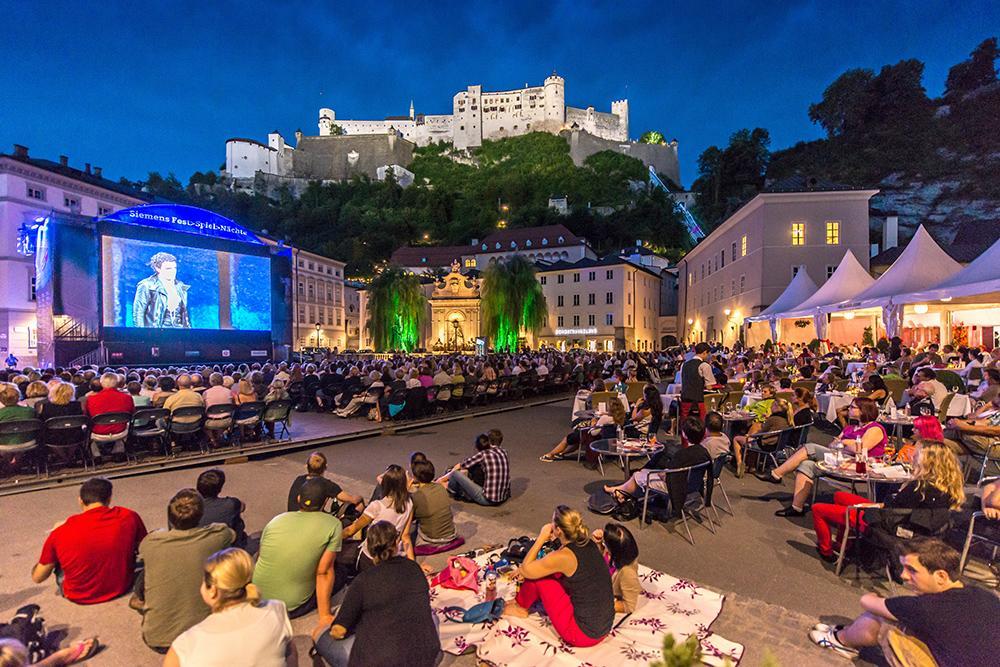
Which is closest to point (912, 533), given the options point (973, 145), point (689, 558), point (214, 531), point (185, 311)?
point (689, 558)

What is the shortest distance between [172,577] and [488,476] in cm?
378

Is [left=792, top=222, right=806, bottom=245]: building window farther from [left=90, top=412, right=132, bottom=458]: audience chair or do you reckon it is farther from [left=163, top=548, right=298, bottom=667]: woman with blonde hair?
[left=163, top=548, right=298, bottom=667]: woman with blonde hair

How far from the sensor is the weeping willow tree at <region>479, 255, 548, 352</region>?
35000mm

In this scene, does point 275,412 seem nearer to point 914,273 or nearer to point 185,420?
point 185,420

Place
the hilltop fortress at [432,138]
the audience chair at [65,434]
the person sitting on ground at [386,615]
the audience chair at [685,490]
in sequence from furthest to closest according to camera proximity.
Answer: the hilltop fortress at [432,138]
the audience chair at [65,434]
the audience chair at [685,490]
the person sitting on ground at [386,615]

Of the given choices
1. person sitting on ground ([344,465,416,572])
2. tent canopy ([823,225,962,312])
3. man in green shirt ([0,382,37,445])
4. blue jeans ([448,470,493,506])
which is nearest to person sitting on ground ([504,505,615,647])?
person sitting on ground ([344,465,416,572])

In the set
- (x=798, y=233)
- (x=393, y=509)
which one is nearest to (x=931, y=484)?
(x=393, y=509)

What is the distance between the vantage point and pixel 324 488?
4.31m

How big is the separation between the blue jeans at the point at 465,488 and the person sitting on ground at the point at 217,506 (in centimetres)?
277

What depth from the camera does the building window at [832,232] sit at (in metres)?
29.2

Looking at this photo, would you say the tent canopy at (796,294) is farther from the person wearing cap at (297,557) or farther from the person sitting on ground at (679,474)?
the person wearing cap at (297,557)

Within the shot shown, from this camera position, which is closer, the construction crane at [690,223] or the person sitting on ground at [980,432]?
the person sitting on ground at [980,432]

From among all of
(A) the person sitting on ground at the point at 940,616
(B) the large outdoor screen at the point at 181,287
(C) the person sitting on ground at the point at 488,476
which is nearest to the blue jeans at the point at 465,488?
(C) the person sitting on ground at the point at 488,476

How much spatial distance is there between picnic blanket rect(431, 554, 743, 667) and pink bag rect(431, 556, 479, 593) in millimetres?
51
